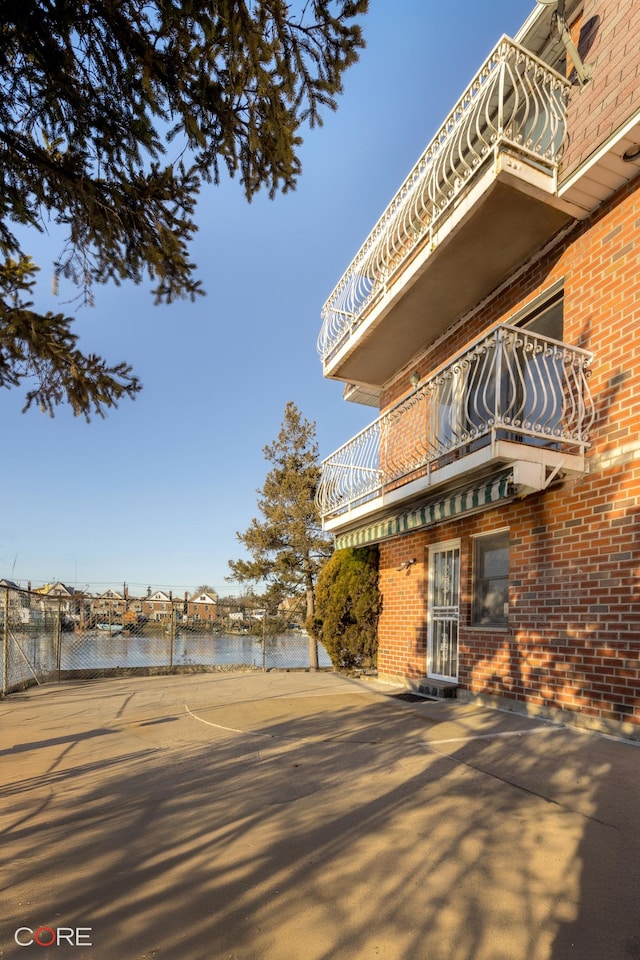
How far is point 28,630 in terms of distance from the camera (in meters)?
9.46

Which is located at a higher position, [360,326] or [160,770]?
[360,326]

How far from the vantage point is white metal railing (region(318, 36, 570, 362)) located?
594cm

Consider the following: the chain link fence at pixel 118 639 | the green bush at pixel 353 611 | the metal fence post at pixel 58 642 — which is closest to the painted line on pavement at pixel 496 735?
the green bush at pixel 353 611

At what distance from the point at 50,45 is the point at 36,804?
15.7 feet

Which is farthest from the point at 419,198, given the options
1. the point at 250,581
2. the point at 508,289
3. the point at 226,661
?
the point at 250,581

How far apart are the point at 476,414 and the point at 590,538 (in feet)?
5.78

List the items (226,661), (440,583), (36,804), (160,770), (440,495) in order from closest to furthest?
1. (36,804)
2. (160,770)
3. (440,495)
4. (440,583)
5. (226,661)

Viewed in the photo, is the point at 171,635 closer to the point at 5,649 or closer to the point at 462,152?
the point at 5,649

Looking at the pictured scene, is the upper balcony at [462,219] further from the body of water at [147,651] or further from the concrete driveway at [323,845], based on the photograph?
the body of water at [147,651]

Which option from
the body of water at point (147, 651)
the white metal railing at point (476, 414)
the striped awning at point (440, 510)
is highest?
the white metal railing at point (476, 414)

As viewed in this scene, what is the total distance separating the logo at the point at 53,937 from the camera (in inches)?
80.0

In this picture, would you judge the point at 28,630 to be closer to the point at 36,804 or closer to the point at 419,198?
the point at 36,804

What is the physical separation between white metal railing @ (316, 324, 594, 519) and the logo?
4779 mm

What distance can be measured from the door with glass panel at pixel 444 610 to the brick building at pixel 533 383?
0.03 meters
